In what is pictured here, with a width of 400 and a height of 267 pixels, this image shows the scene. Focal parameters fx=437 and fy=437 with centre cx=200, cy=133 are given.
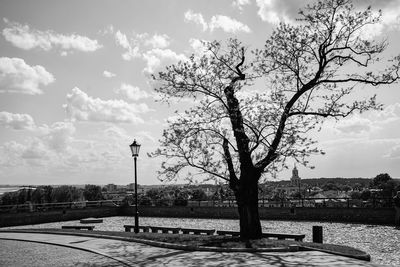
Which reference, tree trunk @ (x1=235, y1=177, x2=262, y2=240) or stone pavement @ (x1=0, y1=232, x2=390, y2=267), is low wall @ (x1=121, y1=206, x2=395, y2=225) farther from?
stone pavement @ (x1=0, y1=232, x2=390, y2=267)

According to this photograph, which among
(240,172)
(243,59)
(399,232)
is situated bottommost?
(399,232)

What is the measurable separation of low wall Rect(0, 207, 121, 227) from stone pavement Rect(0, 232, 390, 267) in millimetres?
18537

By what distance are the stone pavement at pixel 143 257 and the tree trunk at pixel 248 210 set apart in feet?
13.6

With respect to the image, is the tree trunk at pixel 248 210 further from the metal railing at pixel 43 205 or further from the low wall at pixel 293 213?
the metal railing at pixel 43 205

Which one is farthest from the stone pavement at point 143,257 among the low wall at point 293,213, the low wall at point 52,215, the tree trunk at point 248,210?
the low wall at point 52,215

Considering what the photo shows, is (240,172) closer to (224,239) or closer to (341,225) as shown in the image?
(224,239)

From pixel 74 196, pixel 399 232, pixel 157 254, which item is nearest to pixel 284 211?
pixel 399 232

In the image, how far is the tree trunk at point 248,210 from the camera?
59.7ft

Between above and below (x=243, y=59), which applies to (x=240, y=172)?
below

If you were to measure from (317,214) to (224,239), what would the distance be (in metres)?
18.3

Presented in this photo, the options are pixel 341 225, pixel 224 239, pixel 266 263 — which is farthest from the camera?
pixel 341 225

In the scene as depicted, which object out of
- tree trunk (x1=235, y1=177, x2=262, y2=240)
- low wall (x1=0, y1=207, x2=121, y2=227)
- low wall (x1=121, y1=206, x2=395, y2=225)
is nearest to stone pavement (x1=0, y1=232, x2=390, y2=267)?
tree trunk (x1=235, y1=177, x2=262, y2=240)

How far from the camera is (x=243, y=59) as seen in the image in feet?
64.2

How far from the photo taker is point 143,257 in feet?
45.3
